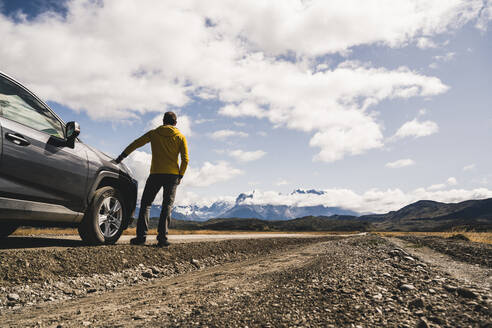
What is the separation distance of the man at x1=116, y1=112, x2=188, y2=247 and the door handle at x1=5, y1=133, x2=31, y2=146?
7.12 feet

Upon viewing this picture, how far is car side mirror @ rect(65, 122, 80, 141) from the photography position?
4.80m

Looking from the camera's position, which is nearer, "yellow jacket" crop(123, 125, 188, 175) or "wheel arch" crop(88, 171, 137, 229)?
"wheel arch" crop(88, 171, 137, 229)

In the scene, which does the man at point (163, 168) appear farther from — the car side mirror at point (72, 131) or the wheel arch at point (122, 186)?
the car side mirror at point (72, 131)

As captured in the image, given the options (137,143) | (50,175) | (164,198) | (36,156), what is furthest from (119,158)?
(36,156)

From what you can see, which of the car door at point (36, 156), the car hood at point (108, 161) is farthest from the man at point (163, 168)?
the car door at point (36, 156)

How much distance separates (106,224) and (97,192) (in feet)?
2.51

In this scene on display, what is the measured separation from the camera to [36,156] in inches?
164

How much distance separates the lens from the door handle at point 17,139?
3.82m

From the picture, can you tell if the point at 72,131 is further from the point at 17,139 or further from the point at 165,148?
the point at 165,148

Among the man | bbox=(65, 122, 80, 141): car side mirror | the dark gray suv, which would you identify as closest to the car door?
the dark gray suv

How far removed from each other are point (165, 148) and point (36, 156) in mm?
2488

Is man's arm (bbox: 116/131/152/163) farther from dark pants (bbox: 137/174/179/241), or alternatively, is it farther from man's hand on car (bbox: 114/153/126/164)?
dark pants (bbox: 137/174/179/241)

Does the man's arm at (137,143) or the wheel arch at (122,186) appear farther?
the man's arm at (137,143)

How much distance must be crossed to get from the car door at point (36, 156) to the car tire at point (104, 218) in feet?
1.04
